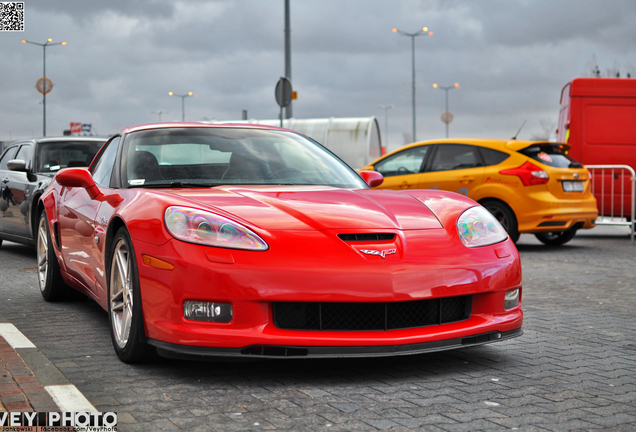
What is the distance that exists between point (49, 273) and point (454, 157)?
7.18m

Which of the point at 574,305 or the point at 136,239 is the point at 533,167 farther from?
the point at 136,239

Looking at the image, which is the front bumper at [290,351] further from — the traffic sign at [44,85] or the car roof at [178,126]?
the traffic sign at [44,85]

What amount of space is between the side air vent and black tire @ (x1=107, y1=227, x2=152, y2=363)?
1.09 meters

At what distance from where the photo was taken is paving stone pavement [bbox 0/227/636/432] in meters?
3.25

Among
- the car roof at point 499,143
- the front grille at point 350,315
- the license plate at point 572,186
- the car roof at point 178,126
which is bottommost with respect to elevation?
the front grille at point 350,315

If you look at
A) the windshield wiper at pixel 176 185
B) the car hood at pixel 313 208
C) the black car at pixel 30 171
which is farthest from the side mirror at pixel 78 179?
the black car at pixel 30 171

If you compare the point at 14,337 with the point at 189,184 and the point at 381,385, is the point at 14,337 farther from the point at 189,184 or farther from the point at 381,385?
the point at 381,385

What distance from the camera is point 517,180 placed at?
37.2ft

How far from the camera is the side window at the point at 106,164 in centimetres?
530

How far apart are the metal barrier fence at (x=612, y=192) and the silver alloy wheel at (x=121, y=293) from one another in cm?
1056

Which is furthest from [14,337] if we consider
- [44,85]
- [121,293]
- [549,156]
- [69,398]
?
[44,85]

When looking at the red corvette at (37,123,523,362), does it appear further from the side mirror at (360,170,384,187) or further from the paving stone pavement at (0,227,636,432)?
the side mirror at (360,170,384,187)

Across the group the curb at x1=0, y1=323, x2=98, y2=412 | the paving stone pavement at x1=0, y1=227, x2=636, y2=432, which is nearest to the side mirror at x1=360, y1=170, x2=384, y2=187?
the paving stone pavement at x1=0, y1=227, x2=636, y2=432

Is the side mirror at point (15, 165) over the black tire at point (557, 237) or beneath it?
over
